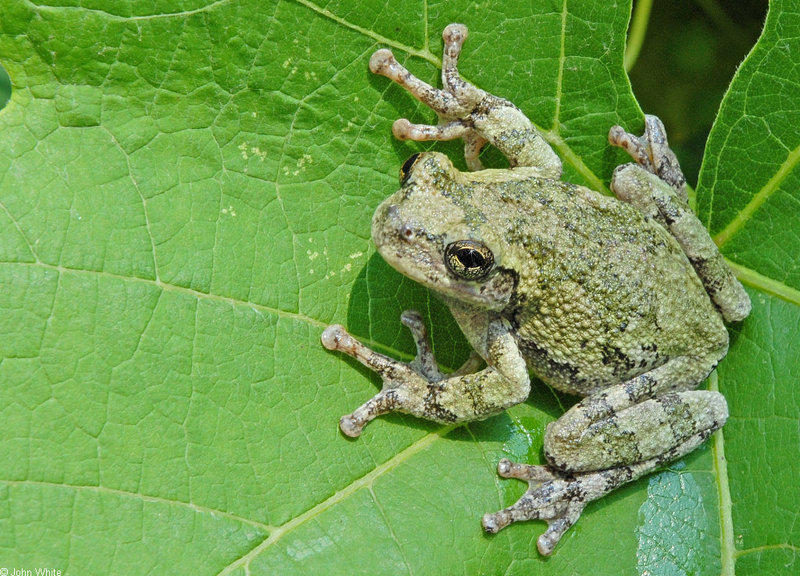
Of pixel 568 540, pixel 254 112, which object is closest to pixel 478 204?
pixel 254 112

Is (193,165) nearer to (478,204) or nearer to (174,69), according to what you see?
(174,69)

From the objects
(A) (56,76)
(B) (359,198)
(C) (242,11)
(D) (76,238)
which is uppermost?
(C) (242,11)

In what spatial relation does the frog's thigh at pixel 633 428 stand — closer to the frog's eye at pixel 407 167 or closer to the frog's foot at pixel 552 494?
the frog's foot at pixel 552 494

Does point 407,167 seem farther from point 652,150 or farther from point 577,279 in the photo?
point 652,150

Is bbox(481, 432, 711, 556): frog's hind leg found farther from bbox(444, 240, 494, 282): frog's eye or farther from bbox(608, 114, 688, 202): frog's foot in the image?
bbox(608, 114, 688, 202): frog's foot

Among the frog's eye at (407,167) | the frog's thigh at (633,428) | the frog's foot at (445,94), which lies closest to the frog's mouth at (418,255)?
the frog's eye at (407,167)
